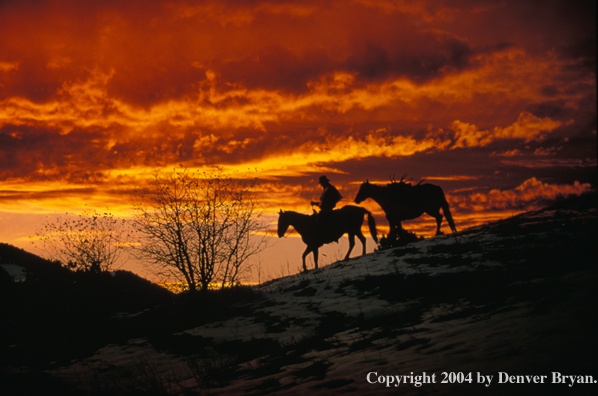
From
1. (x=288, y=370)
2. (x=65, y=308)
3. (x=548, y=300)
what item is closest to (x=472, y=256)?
(x=548, y=300)

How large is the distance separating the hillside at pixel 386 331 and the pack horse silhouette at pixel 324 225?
3.38 metres

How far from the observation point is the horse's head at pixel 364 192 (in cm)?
1944

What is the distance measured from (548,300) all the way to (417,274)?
219 inches

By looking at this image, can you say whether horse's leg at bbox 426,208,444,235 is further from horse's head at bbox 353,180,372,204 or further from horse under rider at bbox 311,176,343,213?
horse under rider at bbox 311,176,343,213

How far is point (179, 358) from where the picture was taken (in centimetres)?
962

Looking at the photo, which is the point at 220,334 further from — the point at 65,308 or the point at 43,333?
the point at 65,308

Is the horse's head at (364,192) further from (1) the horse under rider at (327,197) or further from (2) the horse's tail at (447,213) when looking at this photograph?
(2) the horse's tail at (447,213)

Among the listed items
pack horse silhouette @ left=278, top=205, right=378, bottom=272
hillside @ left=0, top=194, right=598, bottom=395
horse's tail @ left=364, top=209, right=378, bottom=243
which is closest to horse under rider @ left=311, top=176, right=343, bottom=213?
pack horse silhouette @ left=278, top=205, right=378, bottom=272

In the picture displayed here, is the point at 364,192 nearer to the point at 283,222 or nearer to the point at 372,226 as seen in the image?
the point at 372,226

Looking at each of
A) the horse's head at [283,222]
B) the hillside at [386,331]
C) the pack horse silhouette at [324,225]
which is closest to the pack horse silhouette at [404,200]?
the pack horse silhouette at [324,225]

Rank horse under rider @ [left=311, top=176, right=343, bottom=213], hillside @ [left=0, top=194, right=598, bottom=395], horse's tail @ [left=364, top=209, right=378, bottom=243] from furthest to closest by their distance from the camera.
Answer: horse's tail @ [left=364, top=209, right=378, bottom=243]
horse under rider @ [left=311, top=176, right=343, bottom=213]
hillside @ [left=0, top=194, right=598, bottom=395]

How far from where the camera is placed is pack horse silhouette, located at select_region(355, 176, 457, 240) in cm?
1905

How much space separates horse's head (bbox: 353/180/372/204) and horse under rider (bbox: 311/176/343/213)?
1097mm

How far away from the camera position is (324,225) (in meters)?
19.4
